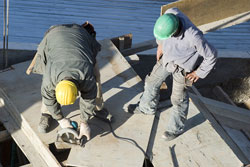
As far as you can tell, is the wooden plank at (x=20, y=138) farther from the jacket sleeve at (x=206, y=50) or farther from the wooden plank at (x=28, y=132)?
the jacket sleeve at (x=206, y=50)

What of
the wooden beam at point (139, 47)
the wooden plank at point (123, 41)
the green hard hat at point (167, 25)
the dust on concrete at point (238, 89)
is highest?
the green hard hat at point (167, 25)

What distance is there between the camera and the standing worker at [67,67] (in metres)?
3.58

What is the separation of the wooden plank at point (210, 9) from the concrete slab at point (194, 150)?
2.55 meters

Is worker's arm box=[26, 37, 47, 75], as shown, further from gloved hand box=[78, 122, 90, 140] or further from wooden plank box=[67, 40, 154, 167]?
wooden plank box=[67, 40, 154, 167]

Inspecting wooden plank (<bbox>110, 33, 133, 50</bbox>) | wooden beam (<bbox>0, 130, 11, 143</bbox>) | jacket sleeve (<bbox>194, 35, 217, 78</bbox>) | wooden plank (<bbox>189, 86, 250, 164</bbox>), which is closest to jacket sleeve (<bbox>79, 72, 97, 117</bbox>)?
jacket sleeve (<bbox>194, 35, 217, 78</bbox>)

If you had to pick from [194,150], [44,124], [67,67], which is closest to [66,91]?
[67,67]

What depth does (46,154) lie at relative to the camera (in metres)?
4.45

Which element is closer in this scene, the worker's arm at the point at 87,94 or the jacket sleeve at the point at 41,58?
the worker's arm at the point at 87,94

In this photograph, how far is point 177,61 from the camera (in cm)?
396

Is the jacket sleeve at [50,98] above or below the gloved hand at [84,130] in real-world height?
above

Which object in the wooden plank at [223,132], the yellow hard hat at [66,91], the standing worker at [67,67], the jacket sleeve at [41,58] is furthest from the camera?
the wooden plank at [223,132]

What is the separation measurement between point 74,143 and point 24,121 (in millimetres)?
950

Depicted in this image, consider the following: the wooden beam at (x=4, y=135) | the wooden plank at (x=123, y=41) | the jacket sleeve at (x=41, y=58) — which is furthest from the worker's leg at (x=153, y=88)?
the wooden beam at (x=4, y=135)

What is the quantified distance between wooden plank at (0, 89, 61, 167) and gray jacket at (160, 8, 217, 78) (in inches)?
80.0
